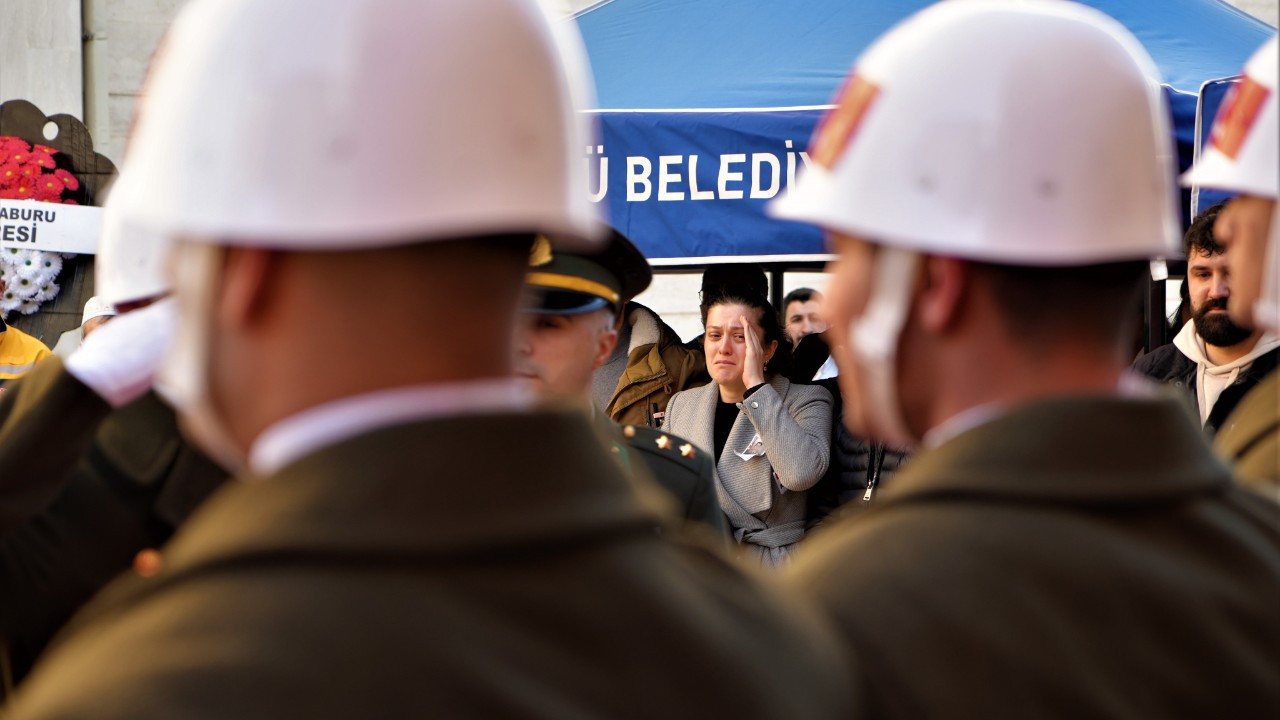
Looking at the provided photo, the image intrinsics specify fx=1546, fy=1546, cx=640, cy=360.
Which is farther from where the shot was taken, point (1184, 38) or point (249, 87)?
point (1184, 38)

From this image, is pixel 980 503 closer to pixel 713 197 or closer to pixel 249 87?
pixel 249 87

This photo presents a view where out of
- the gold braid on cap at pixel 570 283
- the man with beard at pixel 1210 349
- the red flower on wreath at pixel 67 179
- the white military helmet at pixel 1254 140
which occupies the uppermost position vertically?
the white military helmet at pixel 1254 140

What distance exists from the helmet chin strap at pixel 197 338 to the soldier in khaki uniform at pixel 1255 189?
128cm

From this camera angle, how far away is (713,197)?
5215 mm

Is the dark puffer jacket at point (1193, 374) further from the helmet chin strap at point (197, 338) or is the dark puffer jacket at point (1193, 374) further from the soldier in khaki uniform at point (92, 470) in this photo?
the helmet chin strap at point (197, 338)

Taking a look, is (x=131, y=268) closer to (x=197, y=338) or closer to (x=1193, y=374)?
(x=197, y=338)

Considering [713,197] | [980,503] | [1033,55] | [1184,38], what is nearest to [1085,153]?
[1033,55]

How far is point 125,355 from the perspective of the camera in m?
2.17

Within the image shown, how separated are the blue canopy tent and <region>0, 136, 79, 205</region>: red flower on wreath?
8.96 feet

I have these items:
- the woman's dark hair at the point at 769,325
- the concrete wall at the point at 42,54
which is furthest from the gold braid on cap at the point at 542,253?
the concrete wall at the point at 42,54

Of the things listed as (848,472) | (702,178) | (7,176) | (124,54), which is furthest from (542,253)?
(124,54)

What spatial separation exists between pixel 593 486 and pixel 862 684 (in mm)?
384

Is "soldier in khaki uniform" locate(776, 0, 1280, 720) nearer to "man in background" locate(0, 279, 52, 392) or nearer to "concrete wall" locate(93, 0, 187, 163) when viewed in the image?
"man in background" locate(0, 279, 52, 392)

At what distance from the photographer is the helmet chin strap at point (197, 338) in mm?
1126
